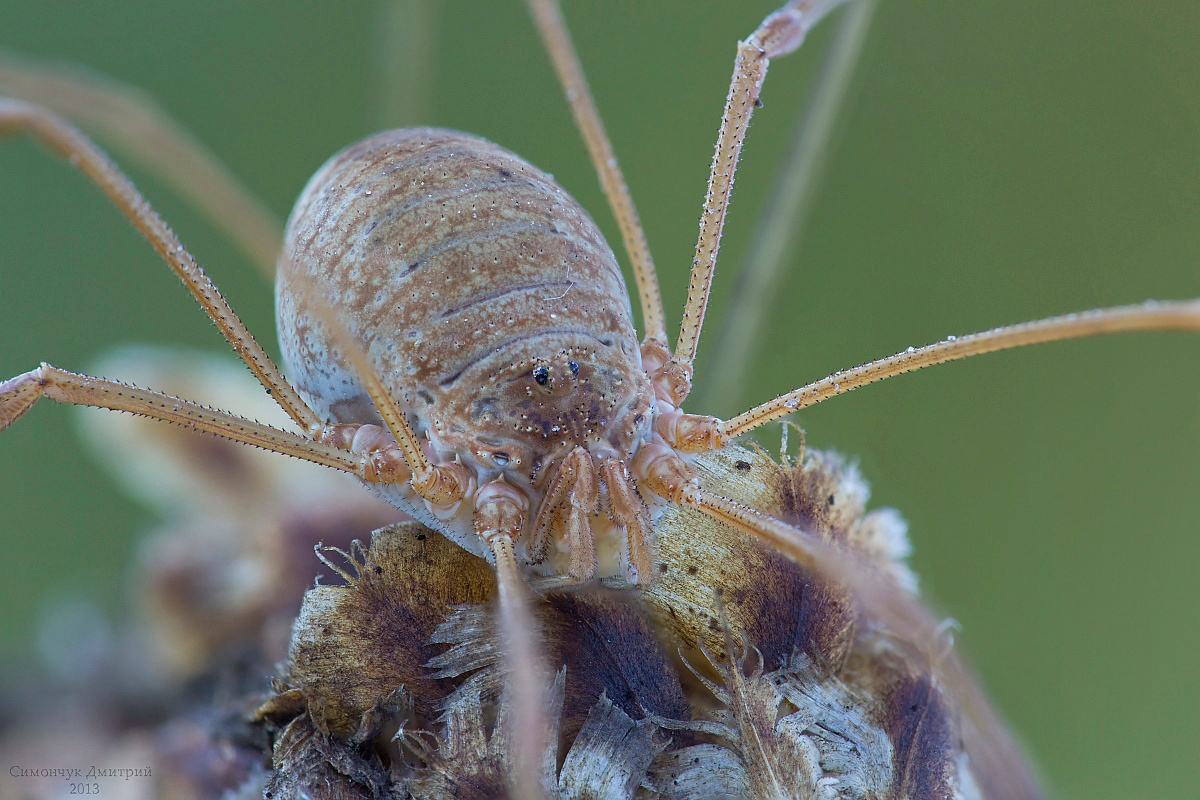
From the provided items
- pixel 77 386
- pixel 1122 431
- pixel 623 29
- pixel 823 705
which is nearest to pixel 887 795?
pixel 823 705

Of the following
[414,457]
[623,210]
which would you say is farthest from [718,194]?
[414,457]

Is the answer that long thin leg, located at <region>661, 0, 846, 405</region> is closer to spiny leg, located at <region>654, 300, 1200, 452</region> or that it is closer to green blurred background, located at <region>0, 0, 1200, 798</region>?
spiny leg, located at <region>654, 300, 1200, 452</region>

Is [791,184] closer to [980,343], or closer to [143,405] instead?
[980,343]

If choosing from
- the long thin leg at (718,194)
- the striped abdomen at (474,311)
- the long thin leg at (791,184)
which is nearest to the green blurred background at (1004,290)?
the long thin leg at (791,184)

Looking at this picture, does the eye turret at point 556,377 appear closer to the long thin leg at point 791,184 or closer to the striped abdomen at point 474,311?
the striped abdomen at point 474,311

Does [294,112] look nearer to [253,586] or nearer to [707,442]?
[253,586]

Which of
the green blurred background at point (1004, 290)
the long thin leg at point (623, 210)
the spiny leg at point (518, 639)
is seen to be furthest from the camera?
the green blurred background at point (1004, 290)
